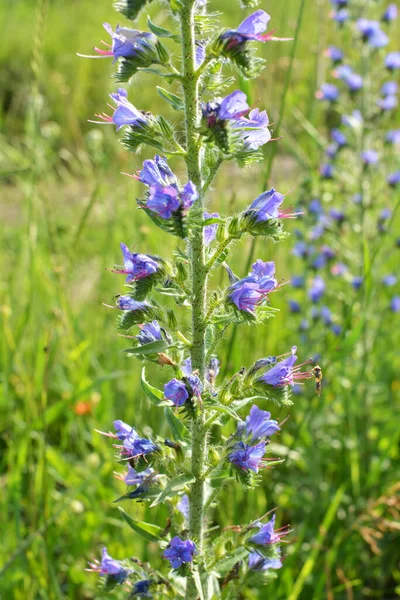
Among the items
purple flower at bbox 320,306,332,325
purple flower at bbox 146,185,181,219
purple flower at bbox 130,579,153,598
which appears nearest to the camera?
purple flower at bbox 146,185,181,219

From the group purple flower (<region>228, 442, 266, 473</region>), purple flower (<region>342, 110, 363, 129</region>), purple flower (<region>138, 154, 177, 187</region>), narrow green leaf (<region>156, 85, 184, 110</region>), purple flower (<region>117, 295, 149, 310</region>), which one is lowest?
purple flower (<region>228, 442, 266, 473</region>)

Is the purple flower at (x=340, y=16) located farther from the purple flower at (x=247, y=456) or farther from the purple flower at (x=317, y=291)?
the purple flower at (x=247, y=456)

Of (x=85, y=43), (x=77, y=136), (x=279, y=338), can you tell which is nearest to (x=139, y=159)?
(x=77, y=136)

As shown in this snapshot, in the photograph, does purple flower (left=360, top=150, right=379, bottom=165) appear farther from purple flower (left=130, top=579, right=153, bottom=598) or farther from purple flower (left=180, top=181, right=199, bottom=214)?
purple flower (left=130, top=579, right=153, bottom=598)

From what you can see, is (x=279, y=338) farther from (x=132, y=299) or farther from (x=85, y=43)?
(x=85, y=43)

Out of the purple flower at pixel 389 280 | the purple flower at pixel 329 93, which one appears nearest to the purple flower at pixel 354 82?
the purple flower at pixel 329 93

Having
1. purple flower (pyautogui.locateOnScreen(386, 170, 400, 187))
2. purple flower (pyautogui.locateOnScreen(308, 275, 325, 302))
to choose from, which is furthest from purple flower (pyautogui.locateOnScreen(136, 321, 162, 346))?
purple flower (pyautogui.locateOnScreen(386, 170, 400, 187))

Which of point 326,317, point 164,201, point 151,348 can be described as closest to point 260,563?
point 151,348
